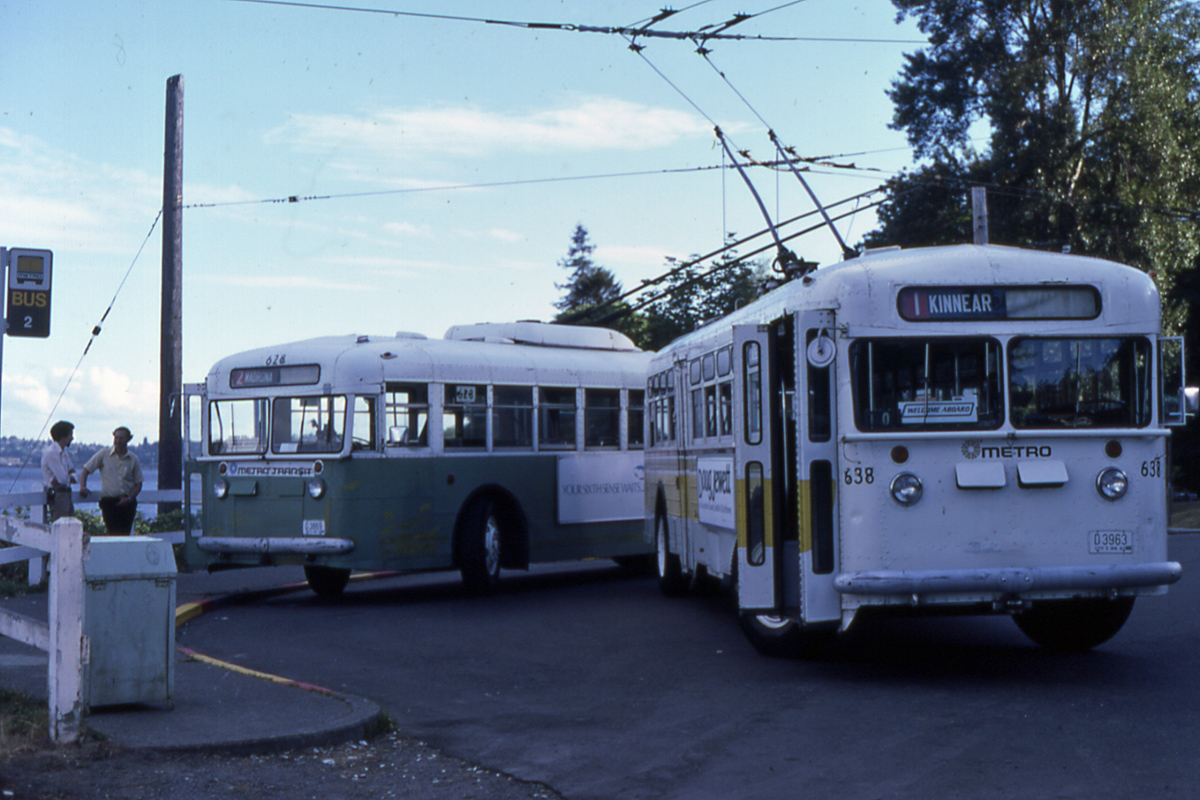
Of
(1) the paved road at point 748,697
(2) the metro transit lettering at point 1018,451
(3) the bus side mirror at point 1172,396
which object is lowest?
(1) the paved road at point 748,697

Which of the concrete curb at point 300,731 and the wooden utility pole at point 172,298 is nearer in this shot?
the concrete curb at point 300,731

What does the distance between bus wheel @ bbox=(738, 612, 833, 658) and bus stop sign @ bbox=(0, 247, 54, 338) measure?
17.5 ft

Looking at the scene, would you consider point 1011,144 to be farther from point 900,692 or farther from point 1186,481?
point 900,692

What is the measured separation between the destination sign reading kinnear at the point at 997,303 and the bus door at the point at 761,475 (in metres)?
1.04

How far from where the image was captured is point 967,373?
367 inches

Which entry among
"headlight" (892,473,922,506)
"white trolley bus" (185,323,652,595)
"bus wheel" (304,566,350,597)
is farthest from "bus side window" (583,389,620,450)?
"headlight" (892,473,922,506)

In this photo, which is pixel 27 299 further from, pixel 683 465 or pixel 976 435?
pixel 683 465

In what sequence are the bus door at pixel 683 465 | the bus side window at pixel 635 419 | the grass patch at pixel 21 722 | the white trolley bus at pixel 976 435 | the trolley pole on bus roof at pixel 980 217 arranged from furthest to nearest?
1. the trolley pole on bus roof at pixel 980 217
2. the bus side window at pixel 635 419
3. the bus door at pixel 683 465
4. the white trolley bus at pixel 976 435
5. the grass patch at pixel 21 722

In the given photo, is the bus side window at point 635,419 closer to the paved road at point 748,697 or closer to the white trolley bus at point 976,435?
the paved road at point 748,697

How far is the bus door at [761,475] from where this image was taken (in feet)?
32.0

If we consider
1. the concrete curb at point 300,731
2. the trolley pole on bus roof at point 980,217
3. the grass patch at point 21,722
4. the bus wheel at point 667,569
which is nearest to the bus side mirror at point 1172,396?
the concrete curb at point 300,731

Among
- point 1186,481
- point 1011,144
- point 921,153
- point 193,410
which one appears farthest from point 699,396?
point 1186,481

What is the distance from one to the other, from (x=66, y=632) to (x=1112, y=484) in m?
6.28

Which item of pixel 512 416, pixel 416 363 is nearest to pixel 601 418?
pixel 512 416
